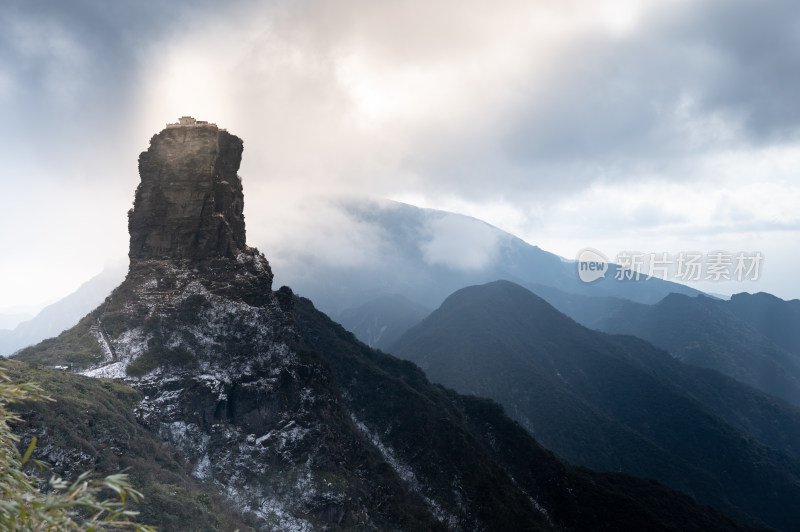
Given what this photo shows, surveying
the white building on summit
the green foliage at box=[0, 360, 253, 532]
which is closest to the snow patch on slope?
the green foliage at box=[0, 360, 253, 532]

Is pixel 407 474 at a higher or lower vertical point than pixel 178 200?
lower

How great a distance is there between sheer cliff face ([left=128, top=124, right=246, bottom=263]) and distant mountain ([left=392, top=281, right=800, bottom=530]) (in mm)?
102168

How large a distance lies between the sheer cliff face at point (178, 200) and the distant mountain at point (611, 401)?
102168mm

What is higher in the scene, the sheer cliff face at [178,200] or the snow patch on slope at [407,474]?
the sheer cliff face at [178,200]

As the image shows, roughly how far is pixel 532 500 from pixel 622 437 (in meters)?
67.2

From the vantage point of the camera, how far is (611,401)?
436ft

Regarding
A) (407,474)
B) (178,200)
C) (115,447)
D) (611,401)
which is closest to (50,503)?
(115,447)

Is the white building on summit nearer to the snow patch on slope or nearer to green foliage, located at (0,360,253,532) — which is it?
green foliage, located at (0,360,253,532)

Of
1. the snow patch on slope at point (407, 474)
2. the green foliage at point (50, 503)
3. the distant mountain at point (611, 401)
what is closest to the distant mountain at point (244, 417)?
the snow patch on slope at point (407, 474)

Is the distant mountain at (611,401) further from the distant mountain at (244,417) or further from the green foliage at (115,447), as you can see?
the green foliage at (115,447)

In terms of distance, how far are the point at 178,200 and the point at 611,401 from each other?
458 ft

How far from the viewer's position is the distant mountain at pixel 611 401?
98.6m

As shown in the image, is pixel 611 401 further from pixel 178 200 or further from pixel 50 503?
pixel 50 503

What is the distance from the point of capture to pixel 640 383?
13500cm
